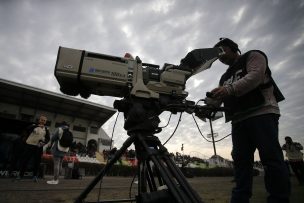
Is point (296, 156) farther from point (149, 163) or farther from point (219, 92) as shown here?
point (149, 163)

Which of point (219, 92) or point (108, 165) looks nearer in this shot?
point (108, 165)

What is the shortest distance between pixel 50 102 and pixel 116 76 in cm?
2390

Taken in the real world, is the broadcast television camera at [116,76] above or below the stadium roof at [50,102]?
below

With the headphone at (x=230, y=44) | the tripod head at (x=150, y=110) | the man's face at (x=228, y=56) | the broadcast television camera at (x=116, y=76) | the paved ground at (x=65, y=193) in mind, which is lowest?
the paved ground at (x=65, y=193)

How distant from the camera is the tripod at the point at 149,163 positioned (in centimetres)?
155

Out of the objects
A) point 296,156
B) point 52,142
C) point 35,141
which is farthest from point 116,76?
point 296,156

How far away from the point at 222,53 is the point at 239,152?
1202 millimetres

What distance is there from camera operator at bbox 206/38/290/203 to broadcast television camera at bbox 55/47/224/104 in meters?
0.43

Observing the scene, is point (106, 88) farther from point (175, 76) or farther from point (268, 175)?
point (268, 175)

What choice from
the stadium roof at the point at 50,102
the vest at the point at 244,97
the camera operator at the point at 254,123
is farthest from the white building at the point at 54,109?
the camera operator at the point at 254,123

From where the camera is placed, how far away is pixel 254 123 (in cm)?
229

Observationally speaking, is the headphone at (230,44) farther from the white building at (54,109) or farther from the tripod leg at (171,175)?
the white building at (54,109)

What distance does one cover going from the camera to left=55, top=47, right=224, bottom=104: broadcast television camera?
2.17m

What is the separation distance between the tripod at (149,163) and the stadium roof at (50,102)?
841 inches
